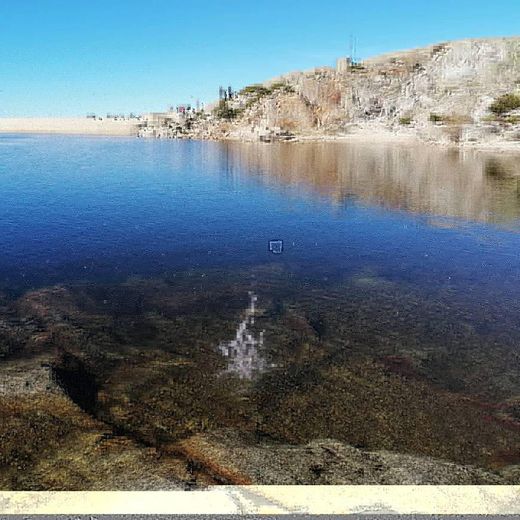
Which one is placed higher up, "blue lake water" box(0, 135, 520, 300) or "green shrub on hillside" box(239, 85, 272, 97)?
"green shrub on hillside" box(239, 85, 272, 97)

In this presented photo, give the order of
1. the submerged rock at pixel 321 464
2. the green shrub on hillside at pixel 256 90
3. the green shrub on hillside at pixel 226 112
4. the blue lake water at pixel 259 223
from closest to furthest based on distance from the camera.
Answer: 1. the submerged rock at pixel 321 464
2. the blue lake water at pixel 259 223
3. the green shrub on hillside at pixel 226 112
4. the green shrub on hillside at pixel 256 90

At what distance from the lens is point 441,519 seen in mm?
5734

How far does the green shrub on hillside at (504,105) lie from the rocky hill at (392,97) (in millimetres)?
397

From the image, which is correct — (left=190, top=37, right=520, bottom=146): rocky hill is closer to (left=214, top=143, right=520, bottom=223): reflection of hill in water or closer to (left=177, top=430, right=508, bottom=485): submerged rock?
(left=214, top=143, right=520, bottom=223): reflection of hill in water

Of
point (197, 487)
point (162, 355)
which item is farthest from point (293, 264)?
point (197, 487)

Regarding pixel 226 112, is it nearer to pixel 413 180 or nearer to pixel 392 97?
pixel 392 97

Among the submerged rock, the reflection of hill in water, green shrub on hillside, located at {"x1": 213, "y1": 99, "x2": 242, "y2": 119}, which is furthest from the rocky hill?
the submerged rock

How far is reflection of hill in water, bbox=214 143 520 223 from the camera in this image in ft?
113

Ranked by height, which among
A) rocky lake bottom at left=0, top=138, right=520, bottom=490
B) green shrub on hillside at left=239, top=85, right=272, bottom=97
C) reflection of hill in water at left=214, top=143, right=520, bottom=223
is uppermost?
green shrub on hillside at left=239, top=85, right=272, bottom=97

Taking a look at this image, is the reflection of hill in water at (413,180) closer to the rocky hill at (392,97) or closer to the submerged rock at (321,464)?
the submerged rock at (321,464)

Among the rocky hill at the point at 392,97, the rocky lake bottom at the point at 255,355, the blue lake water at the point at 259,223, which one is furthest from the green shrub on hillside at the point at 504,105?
the rocky lake bottom at the point at 255,355

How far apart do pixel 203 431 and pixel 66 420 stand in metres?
2.45

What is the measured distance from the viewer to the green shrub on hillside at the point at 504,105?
332 feet

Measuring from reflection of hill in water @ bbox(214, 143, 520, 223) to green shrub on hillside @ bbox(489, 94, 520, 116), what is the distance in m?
37.1
